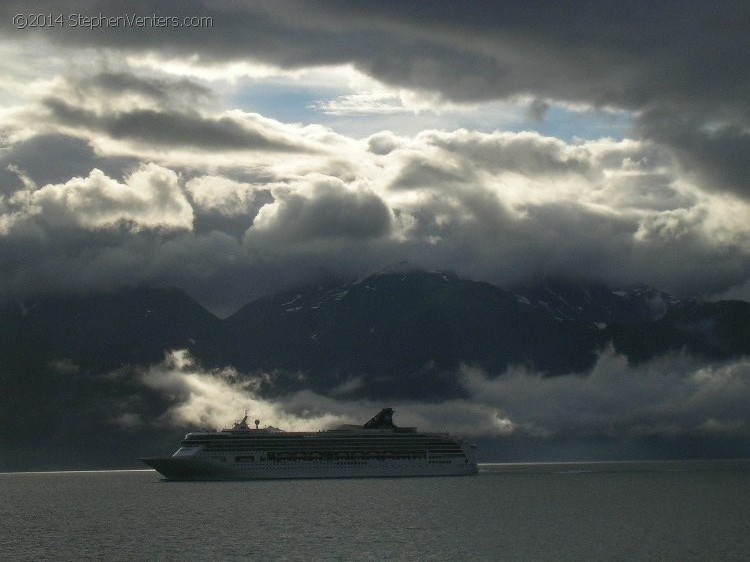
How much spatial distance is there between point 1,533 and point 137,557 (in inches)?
1765

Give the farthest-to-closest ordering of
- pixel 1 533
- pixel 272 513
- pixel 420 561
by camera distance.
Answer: pixel 272 513, pixel 1 533, pixel 420 561

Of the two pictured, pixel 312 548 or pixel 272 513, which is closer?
pixel 312 548

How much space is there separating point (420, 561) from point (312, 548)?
17934 mm

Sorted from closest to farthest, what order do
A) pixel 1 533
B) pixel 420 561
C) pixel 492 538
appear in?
pixel 420 561, pixel 492 538, pixel 1 533

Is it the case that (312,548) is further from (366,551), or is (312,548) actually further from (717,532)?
(717,532)

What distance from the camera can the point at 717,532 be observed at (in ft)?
544

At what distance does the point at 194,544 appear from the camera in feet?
487

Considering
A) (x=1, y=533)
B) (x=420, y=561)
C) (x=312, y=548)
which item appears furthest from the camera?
(x=1, y=533)

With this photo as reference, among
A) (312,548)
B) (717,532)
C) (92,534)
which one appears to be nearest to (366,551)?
(312,548)

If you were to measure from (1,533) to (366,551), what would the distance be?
64770 mm

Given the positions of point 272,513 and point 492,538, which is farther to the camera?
point 272,513

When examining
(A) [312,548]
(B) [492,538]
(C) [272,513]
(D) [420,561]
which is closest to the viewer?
(D) [420,561]

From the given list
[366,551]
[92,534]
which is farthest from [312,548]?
[92,534]

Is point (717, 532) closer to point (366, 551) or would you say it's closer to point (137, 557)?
point (366, 551)
